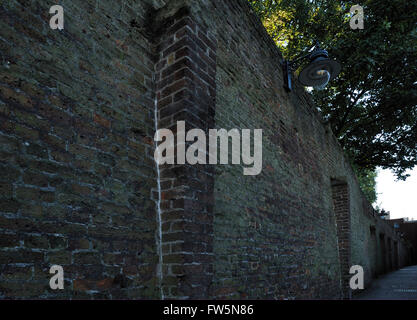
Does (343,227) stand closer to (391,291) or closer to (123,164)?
(391,291)

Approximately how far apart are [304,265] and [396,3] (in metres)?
9.57

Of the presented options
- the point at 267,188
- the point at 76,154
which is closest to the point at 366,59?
the point at 267,188

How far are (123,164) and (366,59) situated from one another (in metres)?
9.74

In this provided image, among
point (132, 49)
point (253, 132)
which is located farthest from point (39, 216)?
point (253, 132)

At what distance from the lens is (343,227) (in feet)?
26.3

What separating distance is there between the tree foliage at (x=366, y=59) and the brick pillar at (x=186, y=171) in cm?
730

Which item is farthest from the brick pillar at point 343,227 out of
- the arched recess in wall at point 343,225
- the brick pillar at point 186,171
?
the brick pillar at point 186,171

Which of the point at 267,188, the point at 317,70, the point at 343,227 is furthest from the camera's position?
the point at 343,227

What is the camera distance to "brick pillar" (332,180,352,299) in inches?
293

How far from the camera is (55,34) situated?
2.07 m

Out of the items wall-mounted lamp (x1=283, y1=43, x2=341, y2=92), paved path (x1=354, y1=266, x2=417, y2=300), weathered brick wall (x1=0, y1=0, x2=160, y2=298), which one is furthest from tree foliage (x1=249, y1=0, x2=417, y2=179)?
weathered brick wall (x1=0, y1=0, x2=160, y2=298)

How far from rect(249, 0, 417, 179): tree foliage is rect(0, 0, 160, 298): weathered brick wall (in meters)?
8.02

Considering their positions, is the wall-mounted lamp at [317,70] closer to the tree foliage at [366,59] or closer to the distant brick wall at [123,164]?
the distant brick wall at [123,164]

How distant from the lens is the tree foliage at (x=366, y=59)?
32.1ft
